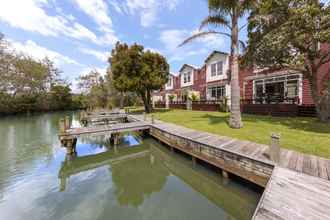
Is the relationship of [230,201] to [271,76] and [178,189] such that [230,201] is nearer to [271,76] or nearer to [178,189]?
[178,189]

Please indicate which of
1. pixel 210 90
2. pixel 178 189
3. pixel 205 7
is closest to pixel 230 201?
pixel 178 189

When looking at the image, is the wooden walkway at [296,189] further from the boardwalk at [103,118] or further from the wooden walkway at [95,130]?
the boardwalk at [103,118]

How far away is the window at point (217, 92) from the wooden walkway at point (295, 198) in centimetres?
1585

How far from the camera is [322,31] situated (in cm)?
695

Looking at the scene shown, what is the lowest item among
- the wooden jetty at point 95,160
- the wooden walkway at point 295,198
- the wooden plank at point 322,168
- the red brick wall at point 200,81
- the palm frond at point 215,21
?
the wooden jetty at point 95,160

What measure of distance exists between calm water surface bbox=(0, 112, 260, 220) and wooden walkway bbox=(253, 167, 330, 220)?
1153mm

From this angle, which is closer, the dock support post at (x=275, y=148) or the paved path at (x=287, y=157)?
the paved path at (x=287, y=157)

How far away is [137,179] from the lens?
244 inches

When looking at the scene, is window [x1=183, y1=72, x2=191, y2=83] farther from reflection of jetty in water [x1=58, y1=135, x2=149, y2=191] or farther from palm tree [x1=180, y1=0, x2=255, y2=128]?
reflection of jetty in water [x1=58, y1=135, x2=149, y2=191]

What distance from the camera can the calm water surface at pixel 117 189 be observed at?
14.0 feet

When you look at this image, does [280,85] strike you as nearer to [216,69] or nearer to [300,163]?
[216,69]

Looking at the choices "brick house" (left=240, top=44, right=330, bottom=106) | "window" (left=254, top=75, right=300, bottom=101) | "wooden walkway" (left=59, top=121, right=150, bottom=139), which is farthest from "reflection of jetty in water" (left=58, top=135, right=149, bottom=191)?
"window" (left=254, top=75, right=300, bottom=101)

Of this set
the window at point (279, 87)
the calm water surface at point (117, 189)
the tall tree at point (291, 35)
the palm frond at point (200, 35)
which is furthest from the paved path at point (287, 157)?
the window at point (279, 87)

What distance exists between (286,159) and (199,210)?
2.82m
